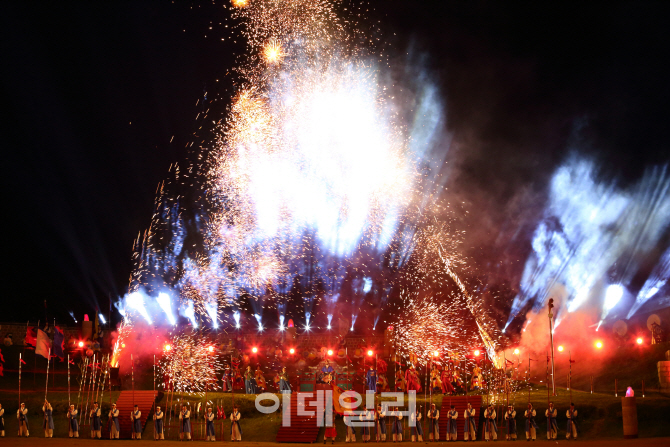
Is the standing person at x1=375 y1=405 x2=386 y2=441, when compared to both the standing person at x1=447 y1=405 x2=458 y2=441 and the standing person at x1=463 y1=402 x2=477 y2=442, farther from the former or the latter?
the standing person at x1=463 y1=402 x2=477 y2=442

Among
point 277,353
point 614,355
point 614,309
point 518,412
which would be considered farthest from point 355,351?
point 614,309

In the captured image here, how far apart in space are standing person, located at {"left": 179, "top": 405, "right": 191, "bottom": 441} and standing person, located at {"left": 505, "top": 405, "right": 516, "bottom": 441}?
40.8ft

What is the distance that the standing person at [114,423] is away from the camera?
24942 millimetres

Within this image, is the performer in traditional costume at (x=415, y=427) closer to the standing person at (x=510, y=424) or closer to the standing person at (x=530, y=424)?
the standing person at (x=510, y=424)

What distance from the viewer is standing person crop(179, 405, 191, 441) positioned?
2456cm

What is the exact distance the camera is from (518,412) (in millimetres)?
24781

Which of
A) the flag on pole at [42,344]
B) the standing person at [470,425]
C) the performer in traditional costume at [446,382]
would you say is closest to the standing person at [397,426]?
the standing person at [470,425]

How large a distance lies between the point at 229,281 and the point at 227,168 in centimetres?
1024

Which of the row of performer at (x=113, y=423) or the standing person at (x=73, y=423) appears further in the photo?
the standing person at (x=73, y=423)

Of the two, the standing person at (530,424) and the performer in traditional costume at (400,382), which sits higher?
the performer in traditional costume at (400,382)

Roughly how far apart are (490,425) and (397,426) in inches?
140

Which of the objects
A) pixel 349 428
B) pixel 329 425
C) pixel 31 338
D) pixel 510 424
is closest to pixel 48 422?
pixel 31 338

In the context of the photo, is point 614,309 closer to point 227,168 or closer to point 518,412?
point 518,412

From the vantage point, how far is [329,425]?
23.9 m
